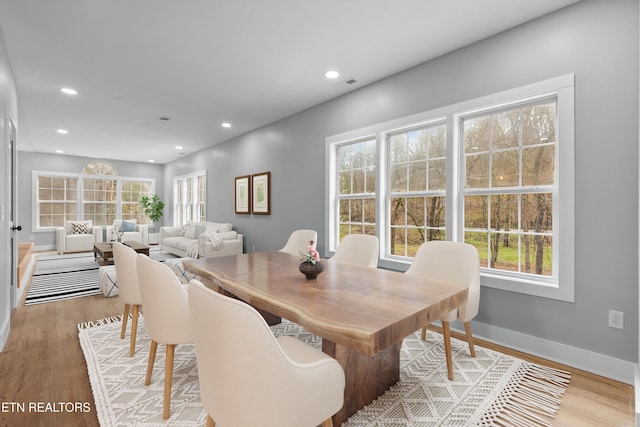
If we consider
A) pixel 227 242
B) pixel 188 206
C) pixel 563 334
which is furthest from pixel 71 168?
pixel 563 334

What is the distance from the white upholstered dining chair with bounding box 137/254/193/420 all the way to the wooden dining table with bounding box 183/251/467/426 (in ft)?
0.93

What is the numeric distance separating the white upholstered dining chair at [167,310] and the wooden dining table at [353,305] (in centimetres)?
28

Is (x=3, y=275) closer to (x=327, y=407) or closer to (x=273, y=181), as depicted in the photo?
(x=327, y=407)

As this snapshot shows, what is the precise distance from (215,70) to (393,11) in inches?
77.9

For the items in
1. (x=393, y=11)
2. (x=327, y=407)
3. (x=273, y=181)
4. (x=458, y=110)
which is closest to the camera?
(x=327, y=407)

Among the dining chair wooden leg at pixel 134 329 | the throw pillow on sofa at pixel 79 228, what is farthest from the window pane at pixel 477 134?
the throw pillow on sofa at pixel 79 228

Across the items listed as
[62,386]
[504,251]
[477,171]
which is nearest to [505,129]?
[477,171]

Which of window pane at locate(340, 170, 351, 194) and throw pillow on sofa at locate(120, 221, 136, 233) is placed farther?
throw pillow on sofa at locate(120, 221, 136, 233)

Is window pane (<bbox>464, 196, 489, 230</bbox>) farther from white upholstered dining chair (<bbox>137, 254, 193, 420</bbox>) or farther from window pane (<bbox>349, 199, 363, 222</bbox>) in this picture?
white upholstered dining chair (<bbox>137, 254, 193, 420</bbox>)

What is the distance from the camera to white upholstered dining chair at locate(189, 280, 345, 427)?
91 centimetres

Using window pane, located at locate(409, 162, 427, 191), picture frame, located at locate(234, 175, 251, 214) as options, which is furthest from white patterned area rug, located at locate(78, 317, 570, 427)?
picture frame, located at locate(234, 175, 251, 214)

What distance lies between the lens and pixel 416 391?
1911 mm

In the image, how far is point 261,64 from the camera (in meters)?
3.22

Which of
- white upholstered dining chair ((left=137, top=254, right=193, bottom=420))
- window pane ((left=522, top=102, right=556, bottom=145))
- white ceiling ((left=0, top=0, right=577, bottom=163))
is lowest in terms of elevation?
white upholstered dining chair ((left=137, top=254, right=193, bottom=420))
